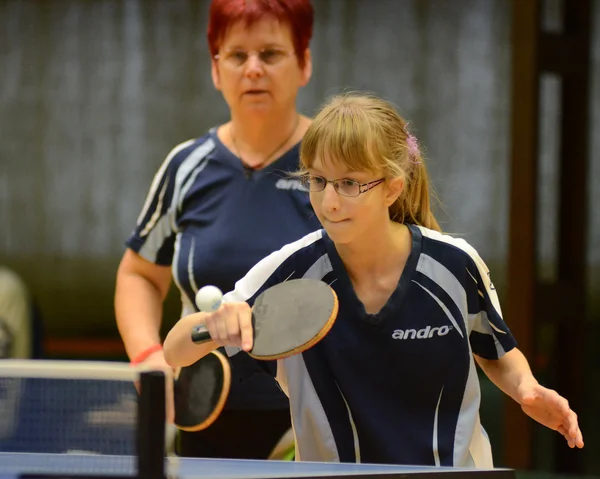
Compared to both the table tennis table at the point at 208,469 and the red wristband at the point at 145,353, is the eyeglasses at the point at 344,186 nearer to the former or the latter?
the table tennis table at the point at 208,469

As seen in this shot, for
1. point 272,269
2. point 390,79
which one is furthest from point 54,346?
point 272,269

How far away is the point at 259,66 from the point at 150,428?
1.08 m

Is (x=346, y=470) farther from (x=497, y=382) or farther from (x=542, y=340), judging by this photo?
(x=542, y=340)

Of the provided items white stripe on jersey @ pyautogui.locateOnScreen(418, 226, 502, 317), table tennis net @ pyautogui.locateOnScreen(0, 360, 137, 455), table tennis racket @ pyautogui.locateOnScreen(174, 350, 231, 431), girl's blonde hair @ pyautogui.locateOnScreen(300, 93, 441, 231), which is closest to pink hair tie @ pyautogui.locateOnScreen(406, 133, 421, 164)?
girl's blonde hair @ pyautogui.locateOnScreen(300, 93, 441, 231)

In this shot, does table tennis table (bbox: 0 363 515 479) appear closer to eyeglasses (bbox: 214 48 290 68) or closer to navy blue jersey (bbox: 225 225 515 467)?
navy blue jersey (bbox: 225 225 515 467)

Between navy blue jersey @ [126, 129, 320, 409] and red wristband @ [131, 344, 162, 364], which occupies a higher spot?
navy blue jersey @ [126, 129, 320, 409]

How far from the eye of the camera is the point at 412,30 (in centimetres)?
615

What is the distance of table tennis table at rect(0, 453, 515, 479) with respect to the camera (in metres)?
1.51

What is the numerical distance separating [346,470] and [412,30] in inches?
191

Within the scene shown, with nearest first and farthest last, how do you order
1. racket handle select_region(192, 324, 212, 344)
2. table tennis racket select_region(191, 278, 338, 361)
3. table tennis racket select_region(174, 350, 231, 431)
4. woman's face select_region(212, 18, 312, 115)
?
table tennis racket select_region(191, 278, 338, 361) → racket handle select_region(192, 324, 212, 344) → table tennis racket select_region(174, 350, 231, 431) → woman's face select_region(212, 18, 312, 115)

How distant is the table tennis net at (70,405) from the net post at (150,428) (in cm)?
6

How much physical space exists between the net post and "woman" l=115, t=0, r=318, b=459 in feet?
2.63

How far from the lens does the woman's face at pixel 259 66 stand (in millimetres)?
2262

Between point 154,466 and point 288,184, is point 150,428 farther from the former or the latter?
point 288,184
